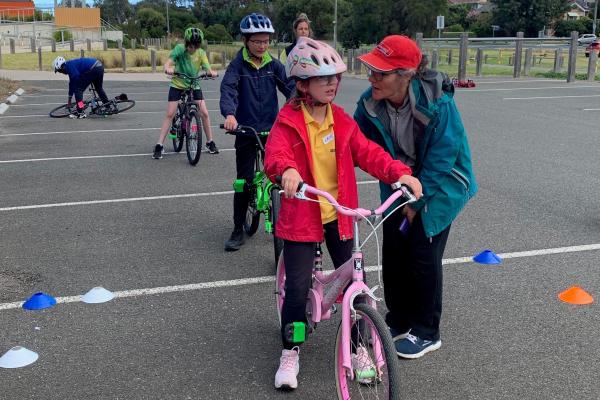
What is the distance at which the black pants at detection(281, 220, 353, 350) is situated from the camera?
341 centimetres

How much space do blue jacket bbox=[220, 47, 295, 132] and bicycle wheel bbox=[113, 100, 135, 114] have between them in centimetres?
1025

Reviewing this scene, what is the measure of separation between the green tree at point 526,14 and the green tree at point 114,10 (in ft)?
251

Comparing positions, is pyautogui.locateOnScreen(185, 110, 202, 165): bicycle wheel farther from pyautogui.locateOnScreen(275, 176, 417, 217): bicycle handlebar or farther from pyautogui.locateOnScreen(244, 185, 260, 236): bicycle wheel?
pyautogui.locateOnScreen(275, 176, 417, 217): bicycle handlebar

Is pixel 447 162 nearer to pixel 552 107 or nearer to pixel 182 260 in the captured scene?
pixel 182 260

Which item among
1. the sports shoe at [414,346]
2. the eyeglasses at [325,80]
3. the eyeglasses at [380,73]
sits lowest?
the sports shoe at [414,346]

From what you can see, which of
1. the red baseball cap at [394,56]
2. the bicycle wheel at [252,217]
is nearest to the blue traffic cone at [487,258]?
the bicycle wheel at [252,217]

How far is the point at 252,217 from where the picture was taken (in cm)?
600

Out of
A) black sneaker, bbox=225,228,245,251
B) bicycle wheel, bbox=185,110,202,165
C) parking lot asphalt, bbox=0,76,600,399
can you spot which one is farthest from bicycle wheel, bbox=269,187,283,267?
bicycle wheel, bbox=185,110,202,165

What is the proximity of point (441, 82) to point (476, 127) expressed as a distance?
9.65 metres

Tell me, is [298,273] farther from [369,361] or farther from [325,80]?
[325,80]

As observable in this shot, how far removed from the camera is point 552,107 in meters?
16.0

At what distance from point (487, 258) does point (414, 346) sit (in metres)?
1.82

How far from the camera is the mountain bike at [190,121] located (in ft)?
30.7

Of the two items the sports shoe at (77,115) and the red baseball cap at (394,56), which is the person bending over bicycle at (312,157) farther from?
the sports shoe at (77,115)
